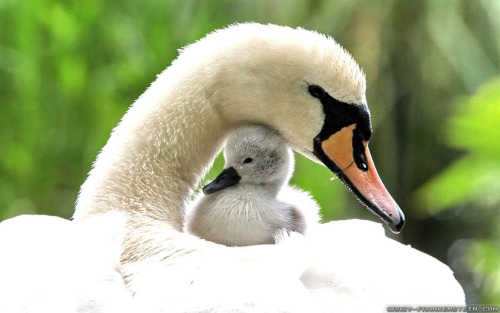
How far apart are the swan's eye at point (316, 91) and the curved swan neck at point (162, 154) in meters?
0.14

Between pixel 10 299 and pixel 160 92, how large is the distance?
46 cm

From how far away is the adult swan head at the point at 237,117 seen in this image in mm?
1519

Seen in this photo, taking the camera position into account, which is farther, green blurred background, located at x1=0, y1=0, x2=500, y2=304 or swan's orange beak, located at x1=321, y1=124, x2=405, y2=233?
green blurred background, located at x1=0, y1=0, x2=500, y2=304

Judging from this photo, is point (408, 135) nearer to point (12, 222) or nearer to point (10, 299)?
point (12, 222)

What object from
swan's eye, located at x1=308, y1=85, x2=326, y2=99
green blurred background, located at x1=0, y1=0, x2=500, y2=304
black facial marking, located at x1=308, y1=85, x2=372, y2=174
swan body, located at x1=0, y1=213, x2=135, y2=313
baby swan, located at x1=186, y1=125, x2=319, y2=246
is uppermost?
green blurred background, located at x1=0, y1=0, x2=500, y2=304

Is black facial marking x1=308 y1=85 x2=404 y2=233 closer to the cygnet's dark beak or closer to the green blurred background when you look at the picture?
the cygnet's dark beak

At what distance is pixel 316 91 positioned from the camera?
1.54 m

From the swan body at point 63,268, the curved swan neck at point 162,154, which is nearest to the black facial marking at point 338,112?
the curved swan neck at point 162,154

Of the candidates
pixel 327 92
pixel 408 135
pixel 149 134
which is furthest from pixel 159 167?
pixel 408 135

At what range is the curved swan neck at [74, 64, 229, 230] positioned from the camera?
60.1 inches

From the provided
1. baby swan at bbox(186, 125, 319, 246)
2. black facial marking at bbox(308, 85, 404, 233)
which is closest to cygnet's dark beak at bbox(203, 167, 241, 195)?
baby swan at bbox(186, 125, 319, 246)

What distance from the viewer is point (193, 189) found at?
159cm

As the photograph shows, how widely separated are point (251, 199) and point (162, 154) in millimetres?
156

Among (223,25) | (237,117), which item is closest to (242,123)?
(237,117)
